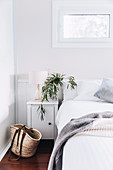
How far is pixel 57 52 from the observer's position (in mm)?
3055

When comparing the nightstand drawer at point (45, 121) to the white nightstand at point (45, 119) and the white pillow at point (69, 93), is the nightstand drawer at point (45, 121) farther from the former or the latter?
the white pillow at point (69, 93)

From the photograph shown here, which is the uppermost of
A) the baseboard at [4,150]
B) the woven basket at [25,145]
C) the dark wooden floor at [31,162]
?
the woven basket at [25,145]

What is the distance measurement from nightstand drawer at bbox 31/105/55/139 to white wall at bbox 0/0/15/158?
382 mm

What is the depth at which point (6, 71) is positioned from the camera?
8.64 ft

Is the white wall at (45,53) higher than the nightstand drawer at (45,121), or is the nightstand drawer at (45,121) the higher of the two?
the white wall at (45,53)

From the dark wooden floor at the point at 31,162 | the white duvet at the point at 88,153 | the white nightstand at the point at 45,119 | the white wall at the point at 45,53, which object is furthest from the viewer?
the white wall at the point at 45,53

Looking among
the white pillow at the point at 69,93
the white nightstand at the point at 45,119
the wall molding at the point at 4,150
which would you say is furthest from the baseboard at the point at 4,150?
the white pillow at the point at 69,93

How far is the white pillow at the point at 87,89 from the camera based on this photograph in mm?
2596

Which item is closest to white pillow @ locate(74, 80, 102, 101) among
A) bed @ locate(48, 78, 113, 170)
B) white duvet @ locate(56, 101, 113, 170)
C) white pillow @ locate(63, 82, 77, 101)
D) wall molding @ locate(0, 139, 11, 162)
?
white pillow @ locate(63, 82, 77, 101)

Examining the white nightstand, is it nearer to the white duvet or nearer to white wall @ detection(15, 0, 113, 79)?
white wall @ detection(15, 0, 113, 79)

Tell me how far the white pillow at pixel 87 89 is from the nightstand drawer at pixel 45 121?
1.39 ft


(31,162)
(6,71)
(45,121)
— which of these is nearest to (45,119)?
(45,121)

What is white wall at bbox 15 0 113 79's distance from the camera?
9.96ft

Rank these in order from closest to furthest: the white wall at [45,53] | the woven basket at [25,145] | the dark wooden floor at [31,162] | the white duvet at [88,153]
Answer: the white duvet at [88,153]
the dark wooden floor at [31,162]
the woven basket at [25,145]
the white wall at [45,53]
